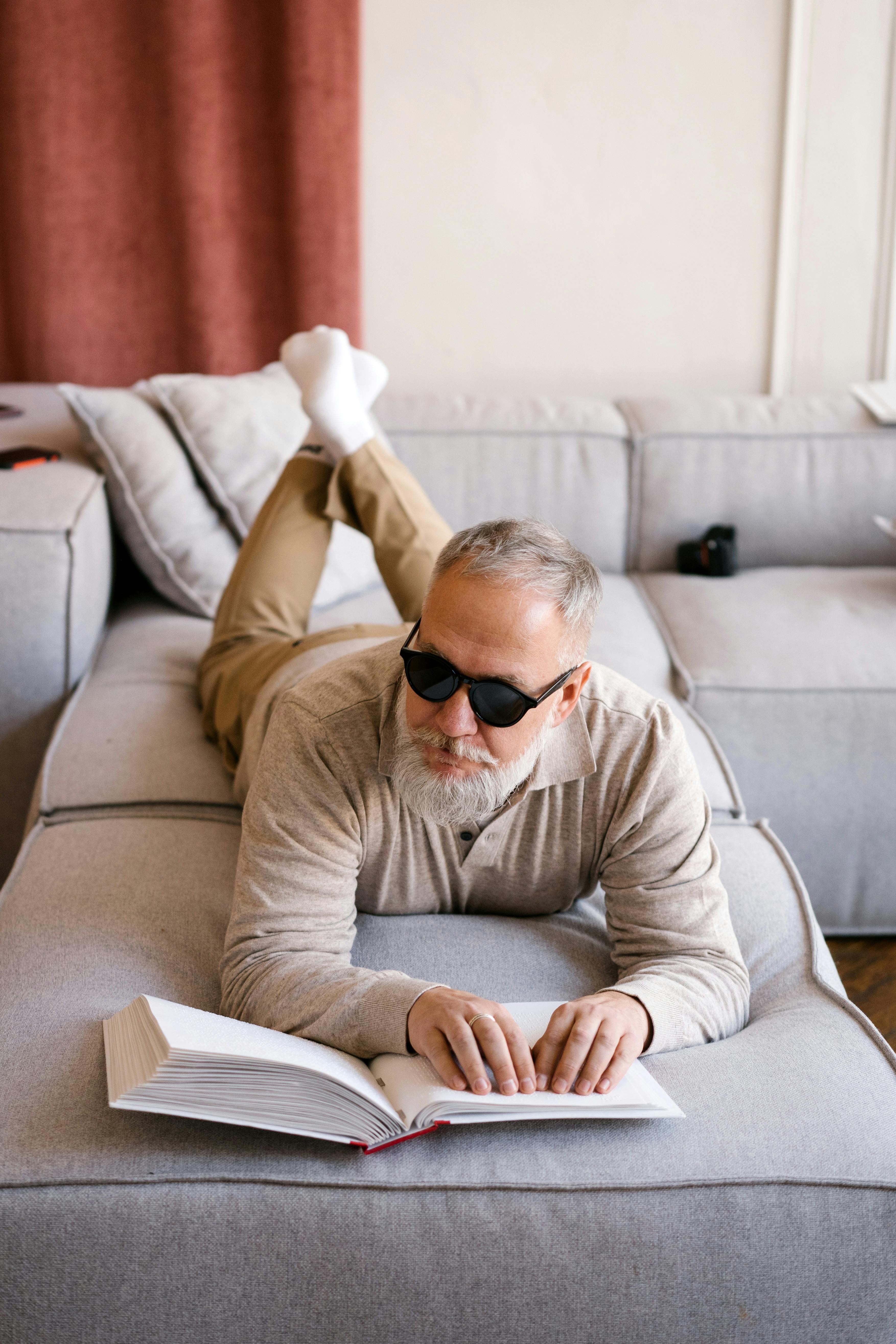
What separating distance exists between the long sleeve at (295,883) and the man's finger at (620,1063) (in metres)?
0.19

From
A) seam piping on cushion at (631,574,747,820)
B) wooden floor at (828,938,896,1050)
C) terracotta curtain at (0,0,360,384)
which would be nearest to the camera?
seam piping on cushion at (631,574,747,820)

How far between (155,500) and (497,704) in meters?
1.28

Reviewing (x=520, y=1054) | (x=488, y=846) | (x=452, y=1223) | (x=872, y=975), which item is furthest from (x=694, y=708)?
(x=452, y=1223)

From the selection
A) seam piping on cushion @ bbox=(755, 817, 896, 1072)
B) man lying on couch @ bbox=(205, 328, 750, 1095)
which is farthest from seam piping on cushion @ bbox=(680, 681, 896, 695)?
man lying on couch @ bbox=(205, 328, 750, 1095)

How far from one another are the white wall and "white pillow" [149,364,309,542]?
754 mm

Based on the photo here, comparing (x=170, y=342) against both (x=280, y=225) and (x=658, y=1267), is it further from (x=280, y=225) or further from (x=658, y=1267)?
(x=658, y=1267)

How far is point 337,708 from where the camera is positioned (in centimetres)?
113

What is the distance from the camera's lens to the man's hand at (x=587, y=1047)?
0.95 meters

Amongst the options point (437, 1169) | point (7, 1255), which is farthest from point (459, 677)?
point (7, 1255)

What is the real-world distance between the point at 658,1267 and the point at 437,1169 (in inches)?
7.6

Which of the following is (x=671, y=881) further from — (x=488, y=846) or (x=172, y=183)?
(x=172, y=183)

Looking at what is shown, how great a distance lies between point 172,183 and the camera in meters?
2.67

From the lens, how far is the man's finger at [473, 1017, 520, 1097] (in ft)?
3.04

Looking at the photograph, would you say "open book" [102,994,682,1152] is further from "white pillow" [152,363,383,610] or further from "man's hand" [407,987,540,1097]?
"white pillow" [152,363,383,610]
